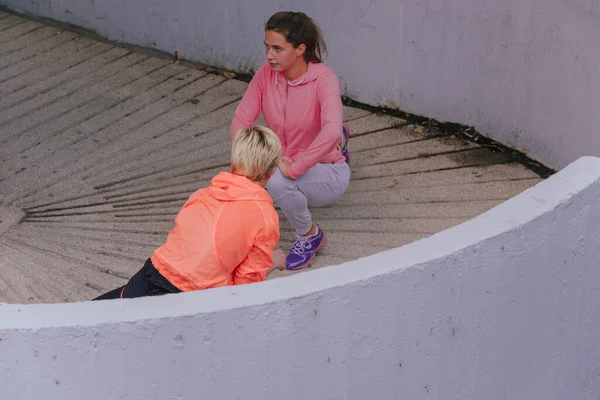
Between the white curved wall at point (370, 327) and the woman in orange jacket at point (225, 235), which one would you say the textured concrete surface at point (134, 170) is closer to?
the woman in orange jacket at point (225, 235)

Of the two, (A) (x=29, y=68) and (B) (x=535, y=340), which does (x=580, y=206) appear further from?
(A) (x=29, y=68)

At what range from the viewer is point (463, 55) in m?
6.15

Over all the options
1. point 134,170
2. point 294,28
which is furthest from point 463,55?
point 134,170

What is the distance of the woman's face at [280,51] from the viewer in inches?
197

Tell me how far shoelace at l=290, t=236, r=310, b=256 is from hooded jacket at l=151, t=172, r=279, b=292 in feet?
2.99

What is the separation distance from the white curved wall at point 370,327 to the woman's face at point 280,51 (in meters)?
1.74

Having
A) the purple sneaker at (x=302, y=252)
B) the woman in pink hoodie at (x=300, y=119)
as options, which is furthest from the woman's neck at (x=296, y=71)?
the purple sneaker at (x=302, y=252)

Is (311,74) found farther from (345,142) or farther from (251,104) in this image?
(345,142)

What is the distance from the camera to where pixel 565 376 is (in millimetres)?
3969

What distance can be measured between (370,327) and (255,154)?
1050 millimetres

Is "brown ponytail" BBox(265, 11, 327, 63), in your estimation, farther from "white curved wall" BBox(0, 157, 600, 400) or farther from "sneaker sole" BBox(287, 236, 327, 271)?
"white curved wall" BBox(0, 157, 600, 400)

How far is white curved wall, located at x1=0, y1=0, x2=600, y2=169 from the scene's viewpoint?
5594mm

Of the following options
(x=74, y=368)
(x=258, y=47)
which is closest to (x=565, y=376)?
(x=74, y=368)

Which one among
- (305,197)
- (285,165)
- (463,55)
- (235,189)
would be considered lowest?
(305,197)
